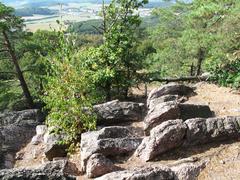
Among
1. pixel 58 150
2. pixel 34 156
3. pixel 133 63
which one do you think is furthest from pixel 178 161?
pixel 133 63

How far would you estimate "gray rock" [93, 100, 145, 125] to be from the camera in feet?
51.0

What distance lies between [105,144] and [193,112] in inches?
158

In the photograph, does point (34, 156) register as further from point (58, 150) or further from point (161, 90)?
point (161, 90)

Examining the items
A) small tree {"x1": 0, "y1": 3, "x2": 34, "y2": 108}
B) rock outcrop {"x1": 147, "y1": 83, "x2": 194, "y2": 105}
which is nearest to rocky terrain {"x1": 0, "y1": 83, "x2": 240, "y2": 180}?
rock outcrop {"x1": 147, "y1": 83, "x2": 194, "y2": 105}

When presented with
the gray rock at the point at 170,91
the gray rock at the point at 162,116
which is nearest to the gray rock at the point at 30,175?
the gray rock at the point at 162,116

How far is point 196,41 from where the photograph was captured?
78.0 ft

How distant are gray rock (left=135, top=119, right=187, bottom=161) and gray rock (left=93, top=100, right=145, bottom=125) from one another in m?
3.78

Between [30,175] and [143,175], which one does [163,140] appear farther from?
[30,175]

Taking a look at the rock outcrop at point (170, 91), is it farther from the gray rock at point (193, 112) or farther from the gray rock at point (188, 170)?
the gray rock at point (188, 170)

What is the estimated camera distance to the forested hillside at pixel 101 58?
13539mm

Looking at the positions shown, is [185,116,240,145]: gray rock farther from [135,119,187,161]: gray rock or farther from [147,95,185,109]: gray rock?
[147,95,185,109]: gray rock

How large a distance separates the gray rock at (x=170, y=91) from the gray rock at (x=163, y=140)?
19.8ft

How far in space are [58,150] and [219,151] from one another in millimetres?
5944

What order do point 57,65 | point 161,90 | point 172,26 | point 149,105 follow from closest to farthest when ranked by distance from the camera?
point 57,65
point 149,105
point 161,90
point 172,26
